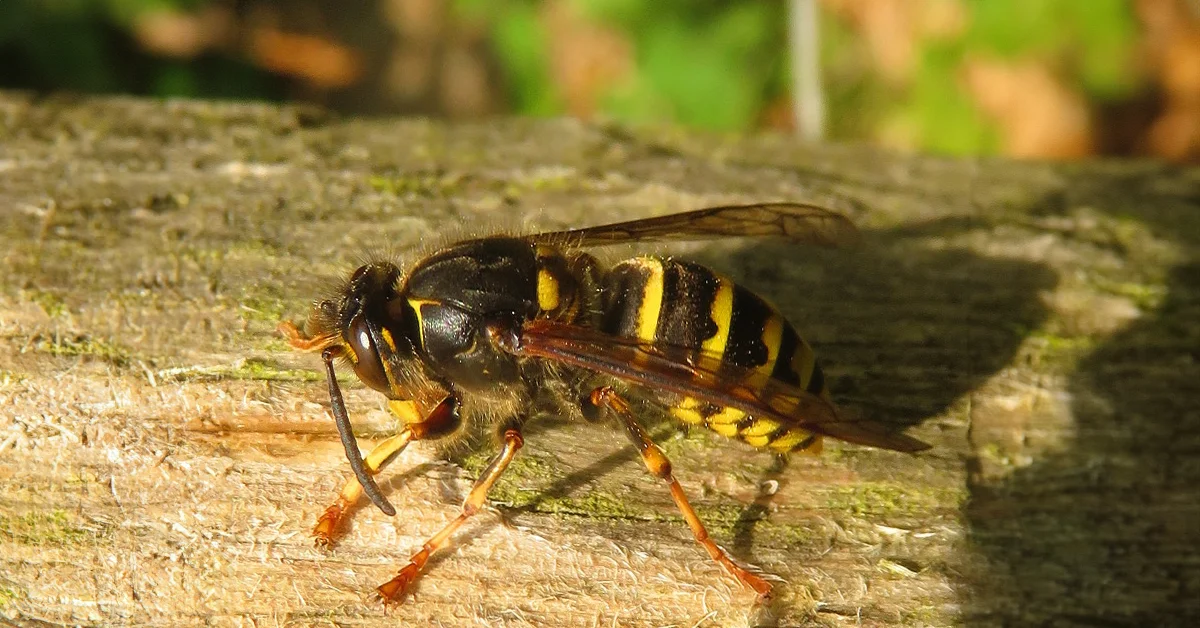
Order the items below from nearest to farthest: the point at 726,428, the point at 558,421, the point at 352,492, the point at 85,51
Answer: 1. the point at 352,492
2. the point at 726,428
3. the point at 558,421
4. the point at 85,51

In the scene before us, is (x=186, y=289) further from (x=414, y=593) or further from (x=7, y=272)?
(x=414, y=593)

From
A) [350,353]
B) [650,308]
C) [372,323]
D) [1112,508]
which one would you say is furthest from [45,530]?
[1112,508]

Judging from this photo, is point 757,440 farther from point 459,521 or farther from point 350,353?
point 350,353

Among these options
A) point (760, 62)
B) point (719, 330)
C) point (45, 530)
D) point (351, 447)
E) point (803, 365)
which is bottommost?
point (45, 530)

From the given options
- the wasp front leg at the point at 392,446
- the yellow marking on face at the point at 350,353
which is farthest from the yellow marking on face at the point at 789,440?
the yellow marking on face at the point at 350,353

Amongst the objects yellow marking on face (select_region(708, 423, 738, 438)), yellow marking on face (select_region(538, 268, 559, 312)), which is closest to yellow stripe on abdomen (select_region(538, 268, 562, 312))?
yellow marking on face (select_region(538, 268, 559, 312))

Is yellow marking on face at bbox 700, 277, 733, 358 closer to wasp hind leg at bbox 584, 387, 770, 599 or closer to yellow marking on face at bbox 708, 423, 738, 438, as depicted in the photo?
yellow marking on face at bbox 708, 423, 738, 438
